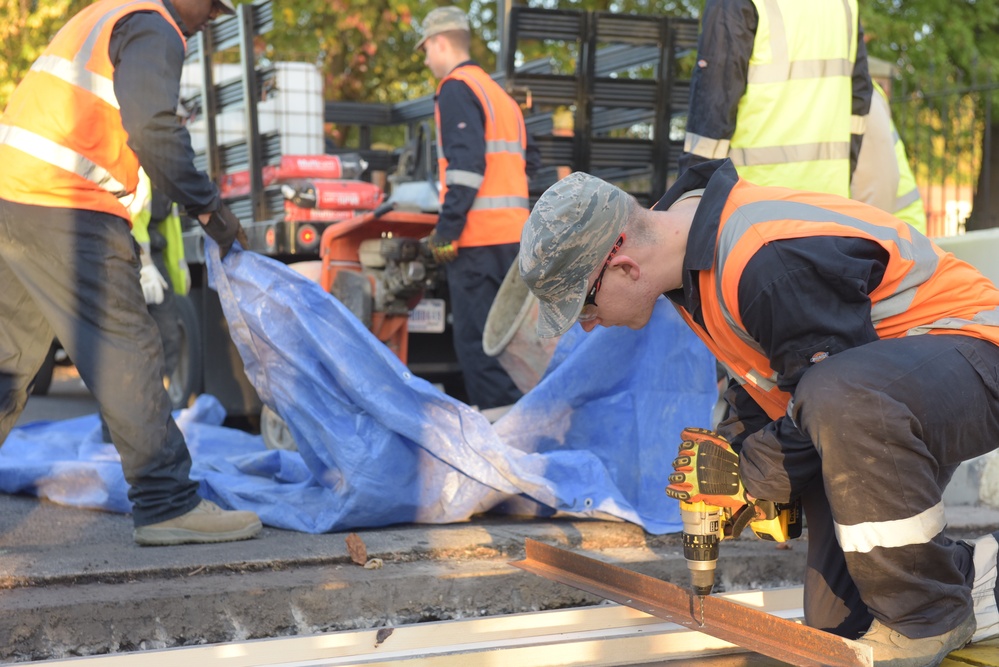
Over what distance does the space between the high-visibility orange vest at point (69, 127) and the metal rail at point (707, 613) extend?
1863 millimetres

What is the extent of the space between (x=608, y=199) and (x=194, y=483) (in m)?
2.07

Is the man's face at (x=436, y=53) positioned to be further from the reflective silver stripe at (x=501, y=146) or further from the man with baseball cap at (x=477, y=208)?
the reflective silver stripe at (x=501, y=146)

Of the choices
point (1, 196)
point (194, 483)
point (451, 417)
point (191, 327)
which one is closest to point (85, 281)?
point (1, 196)

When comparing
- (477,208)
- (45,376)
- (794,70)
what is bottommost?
(45,376)

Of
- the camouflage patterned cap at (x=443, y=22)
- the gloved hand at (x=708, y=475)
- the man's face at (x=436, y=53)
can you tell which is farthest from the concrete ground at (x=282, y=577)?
the camouflage patterned cap at (x=443, y=22)

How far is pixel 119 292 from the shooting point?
3760mm

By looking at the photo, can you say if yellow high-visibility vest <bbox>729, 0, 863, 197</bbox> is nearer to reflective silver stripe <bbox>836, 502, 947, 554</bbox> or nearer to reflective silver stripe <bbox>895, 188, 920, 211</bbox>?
reflective silver stripe <bbox>895, 188, 920, 211</bbox>

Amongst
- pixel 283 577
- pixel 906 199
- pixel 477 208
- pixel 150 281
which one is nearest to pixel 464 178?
→ pixel 477 208

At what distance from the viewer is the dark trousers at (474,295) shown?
18.5ft

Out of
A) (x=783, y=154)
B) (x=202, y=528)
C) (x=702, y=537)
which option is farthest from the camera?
(x=783, y=154)

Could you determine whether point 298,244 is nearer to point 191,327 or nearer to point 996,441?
point 191,327

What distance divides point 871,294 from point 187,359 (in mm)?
5060

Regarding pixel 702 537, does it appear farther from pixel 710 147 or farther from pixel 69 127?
pixel 69 127

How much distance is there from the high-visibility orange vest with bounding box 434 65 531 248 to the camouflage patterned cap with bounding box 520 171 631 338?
3.02m
